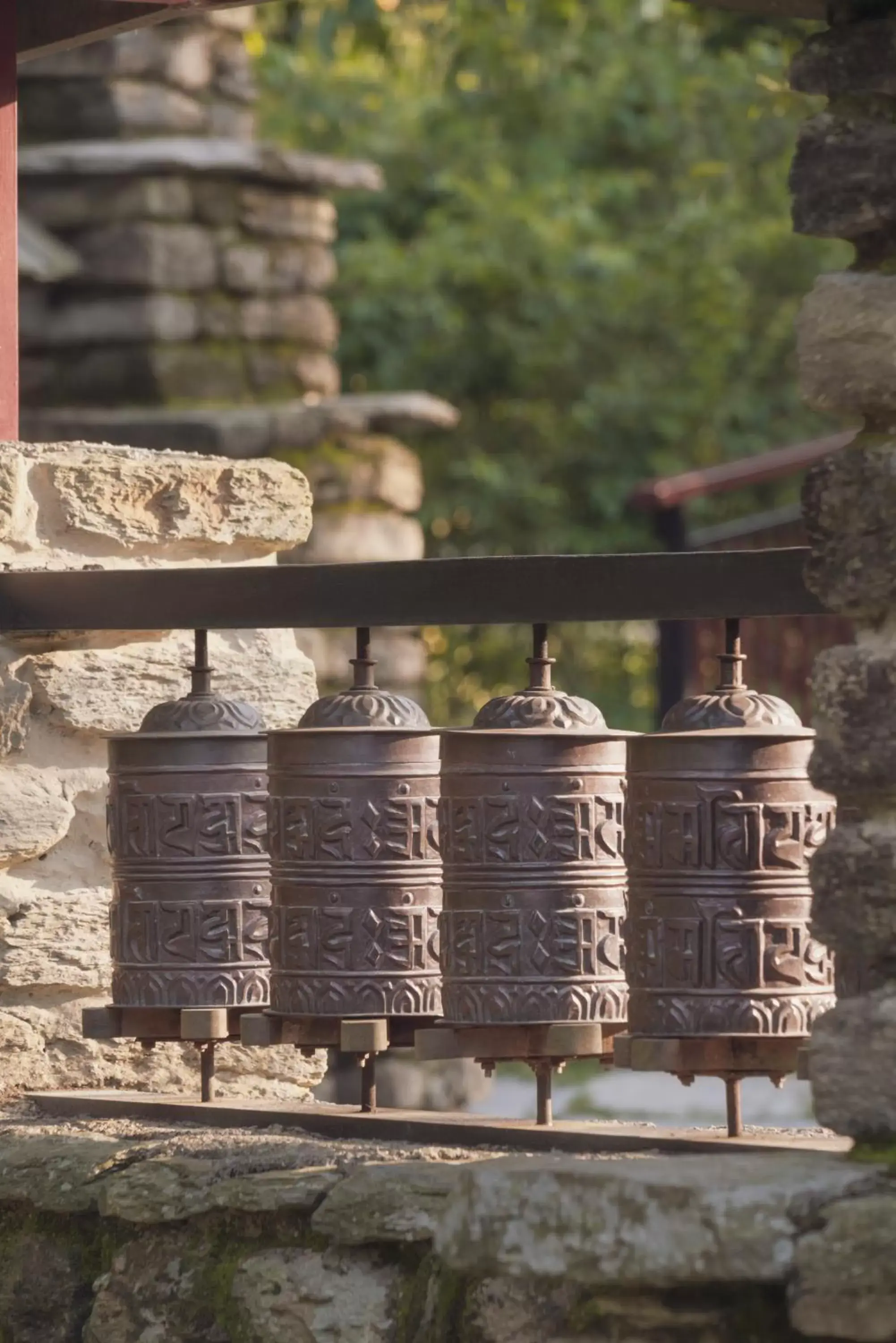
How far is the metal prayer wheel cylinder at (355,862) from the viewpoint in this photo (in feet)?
9.43

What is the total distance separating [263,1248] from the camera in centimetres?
274

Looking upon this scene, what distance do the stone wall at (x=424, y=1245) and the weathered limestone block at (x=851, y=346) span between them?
70cm

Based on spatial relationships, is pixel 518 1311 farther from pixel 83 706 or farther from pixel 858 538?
pixel 83 706

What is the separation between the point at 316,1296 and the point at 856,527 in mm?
1004

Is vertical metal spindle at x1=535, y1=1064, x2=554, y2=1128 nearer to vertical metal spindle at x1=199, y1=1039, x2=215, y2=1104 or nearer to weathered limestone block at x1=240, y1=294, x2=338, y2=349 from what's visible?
vertical metal spindle at x1=199, y1=1039, x2=215, y2=1104

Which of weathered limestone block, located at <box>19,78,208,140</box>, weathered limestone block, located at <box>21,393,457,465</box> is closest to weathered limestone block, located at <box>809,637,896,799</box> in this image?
weathered limestone block, located at <box>21,393,457,465</box>

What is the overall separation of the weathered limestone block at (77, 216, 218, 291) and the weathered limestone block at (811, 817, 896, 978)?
6.17 m

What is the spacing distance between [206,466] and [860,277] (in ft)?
4.28

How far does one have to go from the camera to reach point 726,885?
2615 millimetres

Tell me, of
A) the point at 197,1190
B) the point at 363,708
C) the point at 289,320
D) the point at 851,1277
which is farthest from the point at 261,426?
the point at 851,1277

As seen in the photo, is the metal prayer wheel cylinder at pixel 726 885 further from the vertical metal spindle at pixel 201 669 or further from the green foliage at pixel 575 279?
the green foliage at pixel 575 279

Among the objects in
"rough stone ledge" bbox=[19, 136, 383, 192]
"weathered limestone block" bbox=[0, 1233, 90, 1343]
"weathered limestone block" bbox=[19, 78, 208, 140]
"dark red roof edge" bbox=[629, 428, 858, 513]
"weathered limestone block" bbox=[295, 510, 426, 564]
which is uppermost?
"weathered limestone block" bbox=[19, 78, 208, 140]

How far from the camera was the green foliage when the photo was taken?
12406 mm

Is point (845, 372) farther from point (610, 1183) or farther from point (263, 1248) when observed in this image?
point (263, 1248)
